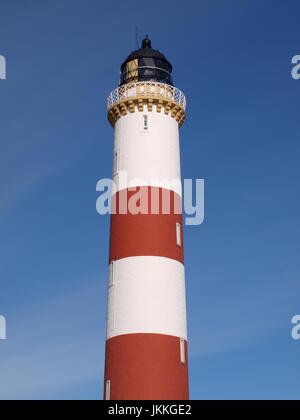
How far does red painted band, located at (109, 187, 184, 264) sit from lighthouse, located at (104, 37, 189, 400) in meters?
0.05

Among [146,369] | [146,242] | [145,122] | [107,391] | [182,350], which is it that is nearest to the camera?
[146,369]

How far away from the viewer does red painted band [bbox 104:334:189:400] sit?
26.3 m

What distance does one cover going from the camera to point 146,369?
26578mm

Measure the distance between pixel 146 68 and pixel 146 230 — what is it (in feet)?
29.6

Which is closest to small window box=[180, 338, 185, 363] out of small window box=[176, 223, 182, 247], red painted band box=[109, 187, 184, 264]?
red painted band box=[109, 187, 184, 264]

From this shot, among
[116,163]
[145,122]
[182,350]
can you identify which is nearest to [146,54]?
[145,122]

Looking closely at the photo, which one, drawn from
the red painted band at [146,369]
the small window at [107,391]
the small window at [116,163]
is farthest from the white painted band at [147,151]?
the small window at [107,391]

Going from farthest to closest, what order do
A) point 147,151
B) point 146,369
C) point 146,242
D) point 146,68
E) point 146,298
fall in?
1. point 146,68
2. point 147,151
3. point 146,242
4. point 146,298
5. point 146,369

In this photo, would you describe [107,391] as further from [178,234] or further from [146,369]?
[178,234]

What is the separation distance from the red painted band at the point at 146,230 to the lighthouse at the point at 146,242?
5cm
